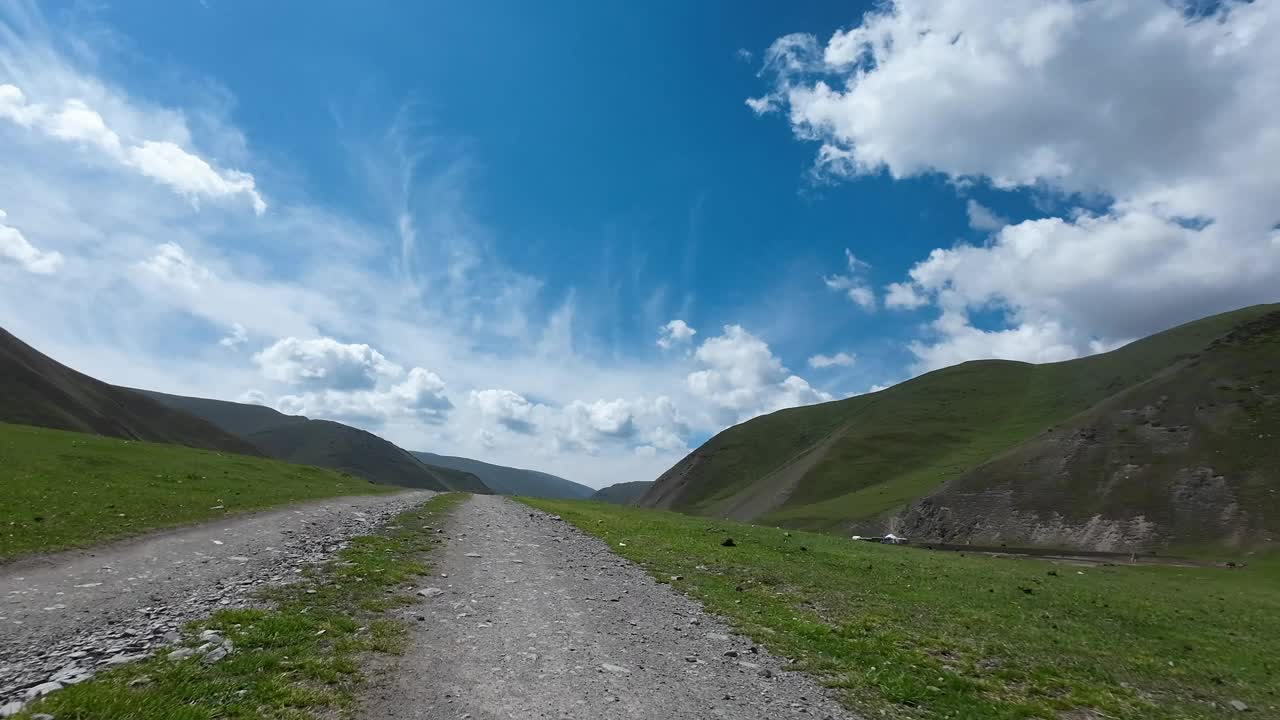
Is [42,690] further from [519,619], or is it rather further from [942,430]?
[942,430]

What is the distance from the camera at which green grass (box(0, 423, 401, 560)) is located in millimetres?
20625

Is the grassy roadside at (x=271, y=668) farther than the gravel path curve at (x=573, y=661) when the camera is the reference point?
No

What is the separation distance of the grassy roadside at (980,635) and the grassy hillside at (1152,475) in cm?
5257

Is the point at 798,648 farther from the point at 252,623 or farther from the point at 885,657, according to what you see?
the point at 252,623

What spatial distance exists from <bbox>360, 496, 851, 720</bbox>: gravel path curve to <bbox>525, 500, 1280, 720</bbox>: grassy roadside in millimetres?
1269

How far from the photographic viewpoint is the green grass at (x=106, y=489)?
2062 centimetres

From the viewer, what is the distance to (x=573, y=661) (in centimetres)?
1048

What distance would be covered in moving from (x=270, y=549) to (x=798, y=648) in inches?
701

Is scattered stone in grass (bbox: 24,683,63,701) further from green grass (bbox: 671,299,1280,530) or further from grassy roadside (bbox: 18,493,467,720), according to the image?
green grass (bbox: 671,299,1280,530)

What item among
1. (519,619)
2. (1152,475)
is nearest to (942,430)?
(1152,475)

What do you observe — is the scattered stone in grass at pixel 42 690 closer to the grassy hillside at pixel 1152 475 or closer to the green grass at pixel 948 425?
the grassy hillside at pixel 1152 475

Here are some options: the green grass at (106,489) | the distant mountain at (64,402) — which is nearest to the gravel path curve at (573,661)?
the green grass at (106,489)

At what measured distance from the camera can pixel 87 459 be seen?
41781 millimetres

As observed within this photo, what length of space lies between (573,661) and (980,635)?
11.5 meters
